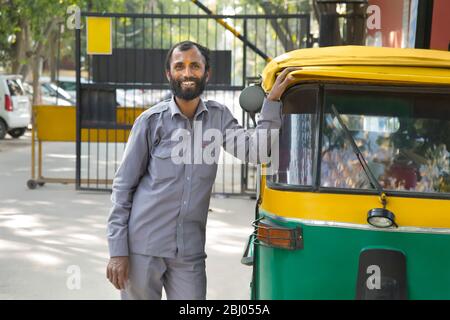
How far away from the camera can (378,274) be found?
4.25 metres

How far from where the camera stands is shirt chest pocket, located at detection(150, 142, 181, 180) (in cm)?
414

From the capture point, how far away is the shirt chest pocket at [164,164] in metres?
4.14

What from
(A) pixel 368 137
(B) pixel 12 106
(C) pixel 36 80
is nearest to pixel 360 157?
(A) pixel 368 137

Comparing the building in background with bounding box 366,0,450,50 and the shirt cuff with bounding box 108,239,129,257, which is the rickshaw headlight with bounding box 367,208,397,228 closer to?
the shirt cuff with bounding box 108,239,129,257

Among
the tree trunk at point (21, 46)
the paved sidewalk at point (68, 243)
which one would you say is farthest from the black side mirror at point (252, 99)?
the tree trunk at point (21, 46)

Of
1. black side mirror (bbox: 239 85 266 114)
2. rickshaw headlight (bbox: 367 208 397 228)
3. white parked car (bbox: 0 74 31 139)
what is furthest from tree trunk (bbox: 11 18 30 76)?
rickshaw headlight (bbox: 367 208 397 228)

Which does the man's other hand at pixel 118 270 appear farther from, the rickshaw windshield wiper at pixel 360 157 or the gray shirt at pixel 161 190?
the rickshaw windshield wiper at pixel 360 157

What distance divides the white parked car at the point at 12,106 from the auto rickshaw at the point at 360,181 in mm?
19574

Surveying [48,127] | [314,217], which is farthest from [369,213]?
[48,127]

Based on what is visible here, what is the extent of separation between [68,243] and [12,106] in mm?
15134

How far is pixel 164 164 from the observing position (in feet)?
13.6

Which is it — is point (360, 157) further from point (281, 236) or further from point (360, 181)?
point (281, 236)

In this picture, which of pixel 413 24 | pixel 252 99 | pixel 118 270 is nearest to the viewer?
pixel 118 270

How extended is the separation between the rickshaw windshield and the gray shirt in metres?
0.42
